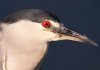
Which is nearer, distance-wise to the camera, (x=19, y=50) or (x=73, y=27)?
(x=19, y=50)

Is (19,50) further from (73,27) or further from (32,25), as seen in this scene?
(73,27)

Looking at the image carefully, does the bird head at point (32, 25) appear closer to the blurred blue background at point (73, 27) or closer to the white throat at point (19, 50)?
the white throat at point (19, 50)

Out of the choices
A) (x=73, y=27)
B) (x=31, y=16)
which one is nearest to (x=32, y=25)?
(x=31, y=16)

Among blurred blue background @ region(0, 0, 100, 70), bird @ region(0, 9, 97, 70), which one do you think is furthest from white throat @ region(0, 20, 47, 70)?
blurred blue background @ region(0, 0, 100, 70)

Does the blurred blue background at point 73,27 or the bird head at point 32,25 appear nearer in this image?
the bird head at point 32,25

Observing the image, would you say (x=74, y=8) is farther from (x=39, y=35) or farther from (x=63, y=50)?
(x=39, y=35)

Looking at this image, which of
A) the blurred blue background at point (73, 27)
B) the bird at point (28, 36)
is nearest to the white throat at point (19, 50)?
the bird at point (28, 36)
